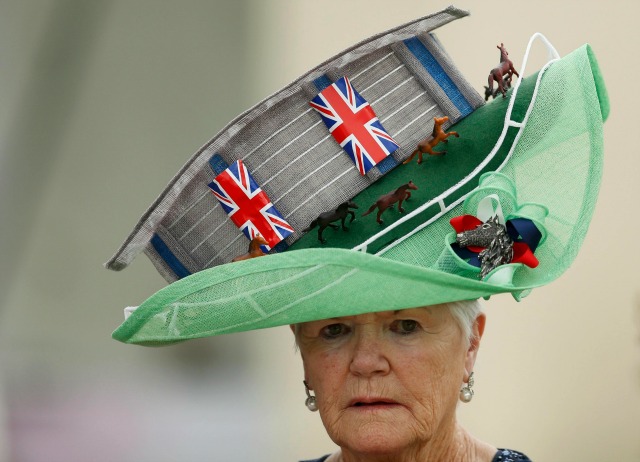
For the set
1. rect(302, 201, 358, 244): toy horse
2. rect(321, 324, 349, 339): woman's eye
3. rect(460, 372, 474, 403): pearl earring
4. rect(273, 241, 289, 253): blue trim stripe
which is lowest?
rect(460, 372, 474, 403): pearl earring

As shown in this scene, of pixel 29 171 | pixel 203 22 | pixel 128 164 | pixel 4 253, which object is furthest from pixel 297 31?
pixel 4 253

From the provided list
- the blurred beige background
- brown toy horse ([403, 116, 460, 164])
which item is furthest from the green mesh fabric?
the blurred beige background

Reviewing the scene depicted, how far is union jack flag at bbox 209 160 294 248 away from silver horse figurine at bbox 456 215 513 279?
1.17ft

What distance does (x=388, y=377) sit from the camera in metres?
2.00

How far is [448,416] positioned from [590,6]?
261 centimetres

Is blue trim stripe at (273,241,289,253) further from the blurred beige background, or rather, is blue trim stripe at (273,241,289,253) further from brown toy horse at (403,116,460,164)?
the blurred beige background

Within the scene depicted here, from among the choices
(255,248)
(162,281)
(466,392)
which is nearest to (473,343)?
(466,392)

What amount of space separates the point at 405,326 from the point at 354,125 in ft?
1.32

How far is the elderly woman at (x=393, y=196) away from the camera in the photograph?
6.33 ft

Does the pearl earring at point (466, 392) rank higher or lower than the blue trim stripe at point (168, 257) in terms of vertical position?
lower

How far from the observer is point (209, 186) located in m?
2.02

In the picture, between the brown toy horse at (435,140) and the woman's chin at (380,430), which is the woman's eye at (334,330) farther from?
the brown toy horse at (435,140)

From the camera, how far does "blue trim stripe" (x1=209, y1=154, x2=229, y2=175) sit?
2.00m

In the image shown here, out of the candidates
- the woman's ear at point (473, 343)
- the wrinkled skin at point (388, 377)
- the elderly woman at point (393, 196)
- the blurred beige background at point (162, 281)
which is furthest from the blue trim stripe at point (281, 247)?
the blurred beige background at point (162, 281)
